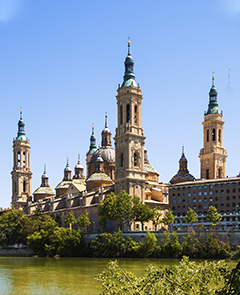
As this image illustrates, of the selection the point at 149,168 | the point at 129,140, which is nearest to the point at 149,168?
the point at 149,168

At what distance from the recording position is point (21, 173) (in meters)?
165

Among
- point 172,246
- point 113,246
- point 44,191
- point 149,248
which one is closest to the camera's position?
point 172,246

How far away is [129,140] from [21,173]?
211 ft

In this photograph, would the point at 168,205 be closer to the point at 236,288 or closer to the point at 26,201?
the point at 26,201

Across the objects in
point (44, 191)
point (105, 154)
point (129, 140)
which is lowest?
point (44, 191)

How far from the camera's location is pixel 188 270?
2125 centimetres

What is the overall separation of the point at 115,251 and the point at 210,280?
A: 236ft

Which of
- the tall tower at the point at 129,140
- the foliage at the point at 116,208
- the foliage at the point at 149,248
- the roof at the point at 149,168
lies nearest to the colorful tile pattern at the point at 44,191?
the roof at the point at 149,168

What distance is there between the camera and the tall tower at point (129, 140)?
11306 centimetres

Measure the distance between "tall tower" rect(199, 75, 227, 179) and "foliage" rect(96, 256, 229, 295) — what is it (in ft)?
397

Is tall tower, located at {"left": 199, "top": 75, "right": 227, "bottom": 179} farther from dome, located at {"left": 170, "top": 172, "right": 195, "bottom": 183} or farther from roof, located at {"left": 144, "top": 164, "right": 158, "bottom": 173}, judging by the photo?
roof, located at {"left": 144, "top": 164, "right": 158, "bottom": 173}

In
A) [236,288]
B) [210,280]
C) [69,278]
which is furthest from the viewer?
[69,278]

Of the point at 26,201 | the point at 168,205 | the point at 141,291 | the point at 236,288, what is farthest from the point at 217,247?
the point at 26,201

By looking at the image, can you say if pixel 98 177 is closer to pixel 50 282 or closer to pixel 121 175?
pixel 121 175
